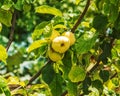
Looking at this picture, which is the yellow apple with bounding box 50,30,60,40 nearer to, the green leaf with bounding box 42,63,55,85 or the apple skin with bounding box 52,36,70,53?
the apple skin with bounding box 52,36,70,53

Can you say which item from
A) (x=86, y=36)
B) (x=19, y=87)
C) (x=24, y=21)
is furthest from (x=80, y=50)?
(x=24, y=21)

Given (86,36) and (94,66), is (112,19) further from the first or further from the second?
(94,66)

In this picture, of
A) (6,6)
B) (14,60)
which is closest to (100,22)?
(6,6)

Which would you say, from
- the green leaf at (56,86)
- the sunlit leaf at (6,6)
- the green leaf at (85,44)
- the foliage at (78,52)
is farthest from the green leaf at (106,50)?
the sunlit leaf at (6,6)

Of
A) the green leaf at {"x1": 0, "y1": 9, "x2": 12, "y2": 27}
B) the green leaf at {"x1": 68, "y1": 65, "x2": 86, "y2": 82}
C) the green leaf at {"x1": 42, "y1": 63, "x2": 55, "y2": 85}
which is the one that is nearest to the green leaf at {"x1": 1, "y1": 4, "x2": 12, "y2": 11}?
the green leaf at {"x1": 0, "y1": 9, "x2": 12, "y2": 27}

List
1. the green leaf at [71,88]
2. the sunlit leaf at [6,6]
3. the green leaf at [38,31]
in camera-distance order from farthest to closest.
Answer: the sunlit leaf at [6,6] < the green leaf at [38,31] < the green leaf at [71,88]

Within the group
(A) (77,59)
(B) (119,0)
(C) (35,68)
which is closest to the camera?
(B) (119,0)

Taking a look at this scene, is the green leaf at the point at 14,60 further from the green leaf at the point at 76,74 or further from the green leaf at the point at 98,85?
the green leaf at the point at 76,74
